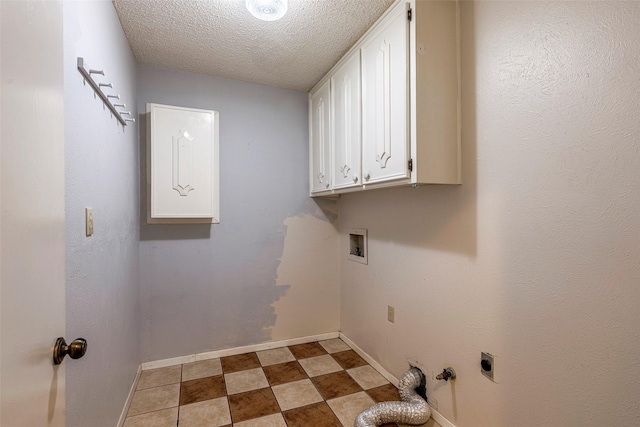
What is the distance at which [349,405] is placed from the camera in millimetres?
1887

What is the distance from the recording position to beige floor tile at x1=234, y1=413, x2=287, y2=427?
173 cm

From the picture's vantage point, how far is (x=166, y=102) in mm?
2393

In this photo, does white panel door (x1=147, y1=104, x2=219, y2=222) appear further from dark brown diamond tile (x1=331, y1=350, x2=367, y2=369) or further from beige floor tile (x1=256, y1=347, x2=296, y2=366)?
dark brown diamond tile (x1=331, y1=350, x2=367, y2=369)

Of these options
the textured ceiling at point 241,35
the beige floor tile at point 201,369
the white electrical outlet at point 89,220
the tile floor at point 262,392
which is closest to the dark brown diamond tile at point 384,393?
the tile floor at point 262,392

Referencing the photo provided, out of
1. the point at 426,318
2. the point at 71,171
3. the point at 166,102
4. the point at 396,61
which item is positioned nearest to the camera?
the point at 71,171

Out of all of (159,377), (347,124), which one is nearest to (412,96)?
(347,124)

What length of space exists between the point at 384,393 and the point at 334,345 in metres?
0.80

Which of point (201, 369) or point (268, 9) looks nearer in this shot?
point (268, 9)

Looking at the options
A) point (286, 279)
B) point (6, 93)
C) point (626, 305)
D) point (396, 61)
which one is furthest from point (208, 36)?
point (626, 305)

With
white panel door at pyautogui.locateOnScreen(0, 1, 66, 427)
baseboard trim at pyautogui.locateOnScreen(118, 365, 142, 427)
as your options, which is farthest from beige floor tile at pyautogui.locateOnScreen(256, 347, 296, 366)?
white panel door at pyautogui.locateOnScreen(0, 1, 66, 427)

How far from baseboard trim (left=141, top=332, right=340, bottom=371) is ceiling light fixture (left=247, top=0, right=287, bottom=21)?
243 centimetres

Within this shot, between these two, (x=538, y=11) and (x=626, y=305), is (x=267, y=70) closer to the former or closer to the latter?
(x=538, y=11)

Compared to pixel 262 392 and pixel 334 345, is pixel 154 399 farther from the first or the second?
pixel 334 345

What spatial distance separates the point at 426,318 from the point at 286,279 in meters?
1.32
